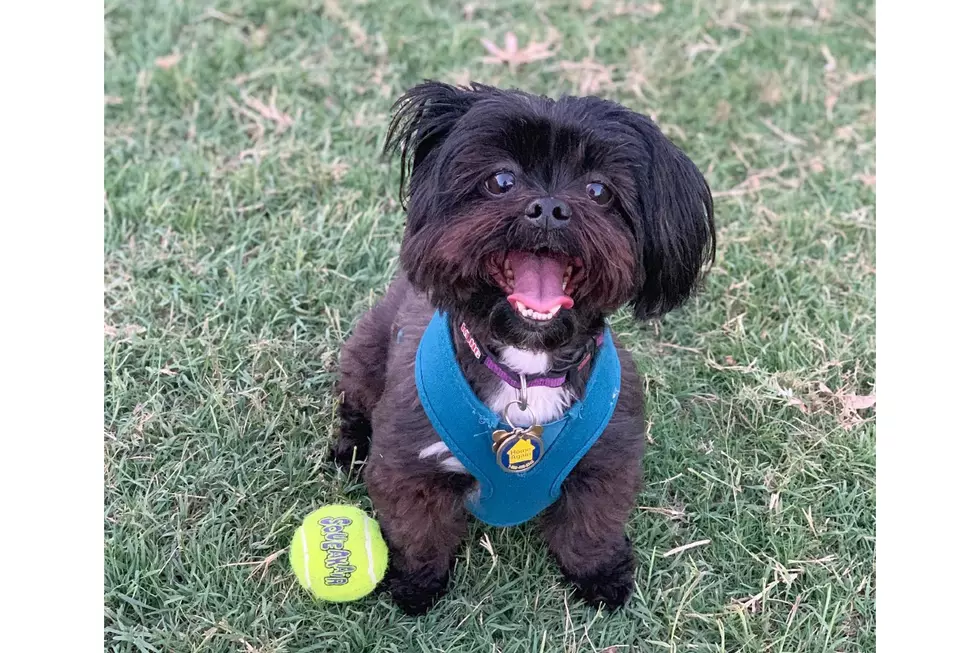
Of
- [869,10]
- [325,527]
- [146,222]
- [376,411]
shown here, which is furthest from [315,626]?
[869,10]

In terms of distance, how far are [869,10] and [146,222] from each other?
14.5 feet

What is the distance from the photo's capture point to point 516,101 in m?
2.43

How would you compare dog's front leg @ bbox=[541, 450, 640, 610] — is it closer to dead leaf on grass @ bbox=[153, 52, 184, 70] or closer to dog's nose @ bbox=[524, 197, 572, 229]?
dog's nose @ bbox=[524, 197, 572, 229]

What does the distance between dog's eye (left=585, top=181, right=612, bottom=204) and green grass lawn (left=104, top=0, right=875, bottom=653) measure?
1403 millimetres

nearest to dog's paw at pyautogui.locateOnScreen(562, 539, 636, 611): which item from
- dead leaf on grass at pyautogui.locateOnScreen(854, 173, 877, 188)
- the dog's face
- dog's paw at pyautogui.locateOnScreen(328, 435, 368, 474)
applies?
dog's paw at pyautogui.locateOnScreen(328, 435, 368, 474)

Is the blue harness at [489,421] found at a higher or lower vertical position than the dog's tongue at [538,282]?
lower

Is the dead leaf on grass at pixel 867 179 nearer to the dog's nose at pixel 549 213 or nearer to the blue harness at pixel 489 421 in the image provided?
the blue harness at pixel 489 421

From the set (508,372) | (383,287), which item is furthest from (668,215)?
(383,287)

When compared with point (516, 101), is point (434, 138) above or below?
below

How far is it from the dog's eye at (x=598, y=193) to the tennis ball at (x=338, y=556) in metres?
1.37

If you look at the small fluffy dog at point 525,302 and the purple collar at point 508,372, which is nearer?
the small fluffy dog at point 525,302

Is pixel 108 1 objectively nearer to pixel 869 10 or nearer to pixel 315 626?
pixel 315 626

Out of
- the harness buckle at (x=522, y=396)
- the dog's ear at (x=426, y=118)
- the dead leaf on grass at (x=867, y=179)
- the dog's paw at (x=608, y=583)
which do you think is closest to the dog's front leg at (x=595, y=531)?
the dog's paw at (x=608, y=583)

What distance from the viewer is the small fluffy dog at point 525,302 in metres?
2.38
